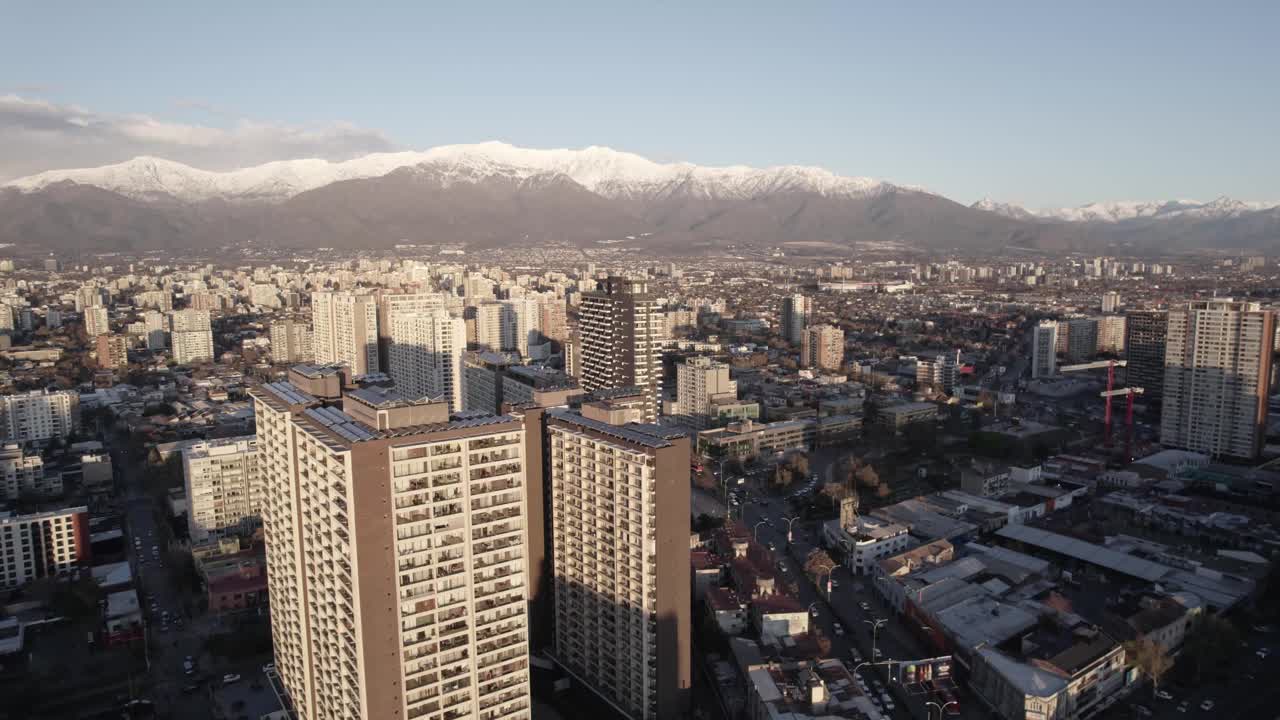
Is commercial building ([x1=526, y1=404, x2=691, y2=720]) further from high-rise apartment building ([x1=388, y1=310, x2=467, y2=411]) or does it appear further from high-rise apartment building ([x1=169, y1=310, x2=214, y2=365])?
high-rise apartment building ([x1=169, y1=310, x2=214, y2=365])

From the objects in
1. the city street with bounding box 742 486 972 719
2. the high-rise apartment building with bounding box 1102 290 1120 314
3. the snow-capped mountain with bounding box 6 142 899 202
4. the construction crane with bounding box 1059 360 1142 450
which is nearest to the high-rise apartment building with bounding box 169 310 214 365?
the city street with bounding box 742 486 972 719

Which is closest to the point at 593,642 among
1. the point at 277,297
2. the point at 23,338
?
the point at 23,338

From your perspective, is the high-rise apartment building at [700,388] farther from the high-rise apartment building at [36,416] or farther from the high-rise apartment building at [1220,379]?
the high-rise apartment building at [36,416]

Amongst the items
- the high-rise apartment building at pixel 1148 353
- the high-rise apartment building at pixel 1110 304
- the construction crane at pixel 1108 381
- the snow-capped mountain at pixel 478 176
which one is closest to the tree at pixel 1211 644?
the construction crane at pixel 1108 381

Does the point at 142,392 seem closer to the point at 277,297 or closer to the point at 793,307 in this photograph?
the point at 277,297

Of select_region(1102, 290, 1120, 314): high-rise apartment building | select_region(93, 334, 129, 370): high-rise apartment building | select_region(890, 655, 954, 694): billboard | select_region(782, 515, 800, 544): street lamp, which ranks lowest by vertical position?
select_region(782, 515, 800, 544): street lamp

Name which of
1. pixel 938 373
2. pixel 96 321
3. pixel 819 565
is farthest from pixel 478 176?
pixel 819 565
